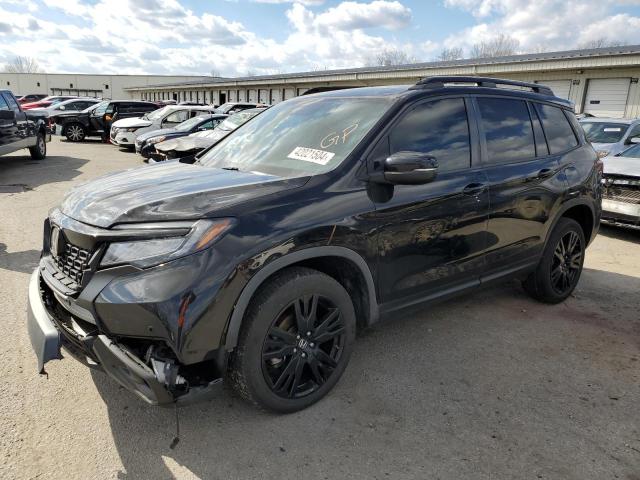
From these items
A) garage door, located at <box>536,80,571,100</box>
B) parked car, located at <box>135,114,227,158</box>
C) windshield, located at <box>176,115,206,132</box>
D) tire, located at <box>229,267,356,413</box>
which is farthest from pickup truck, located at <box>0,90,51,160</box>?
garage door, located at <box>536,80,571,100</box>

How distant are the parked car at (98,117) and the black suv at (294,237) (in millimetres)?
17157

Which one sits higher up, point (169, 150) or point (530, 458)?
point (169, 150)

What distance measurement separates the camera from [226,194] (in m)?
2.67

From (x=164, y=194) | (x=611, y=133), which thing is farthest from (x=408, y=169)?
(x=611, y=133)

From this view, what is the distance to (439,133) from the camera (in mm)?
3490

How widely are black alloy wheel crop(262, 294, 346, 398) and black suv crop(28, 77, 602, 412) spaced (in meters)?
0.01

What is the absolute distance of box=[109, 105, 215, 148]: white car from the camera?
15.8m

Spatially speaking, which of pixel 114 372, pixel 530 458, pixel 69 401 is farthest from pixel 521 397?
pixel 69 401

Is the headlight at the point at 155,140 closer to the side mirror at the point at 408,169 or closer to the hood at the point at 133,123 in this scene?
the hood at the point at 133,123

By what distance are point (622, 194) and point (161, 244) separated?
295 inches

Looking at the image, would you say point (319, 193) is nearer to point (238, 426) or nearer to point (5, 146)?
point (238, 426)

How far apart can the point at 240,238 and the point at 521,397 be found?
2.13 meters

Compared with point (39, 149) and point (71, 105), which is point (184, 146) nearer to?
point (39, 149)

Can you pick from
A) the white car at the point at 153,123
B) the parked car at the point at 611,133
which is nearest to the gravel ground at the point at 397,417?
the parked car at the point at 611,133
